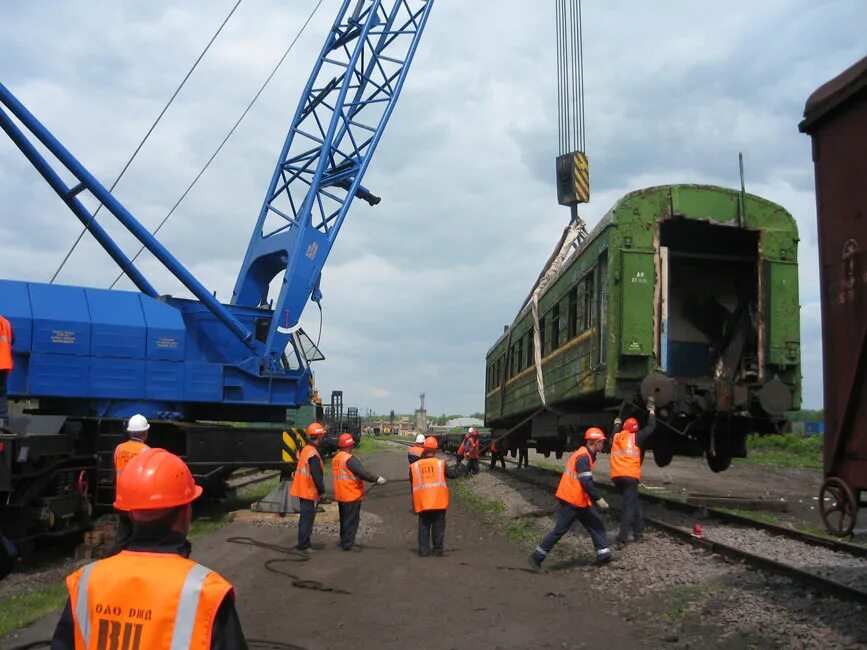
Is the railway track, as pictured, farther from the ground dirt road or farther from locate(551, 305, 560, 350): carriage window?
locate(551, 305, 560, 350): carriage window

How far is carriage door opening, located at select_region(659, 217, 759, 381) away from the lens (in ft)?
34.5

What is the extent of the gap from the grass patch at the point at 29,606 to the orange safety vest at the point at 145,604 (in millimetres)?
4314

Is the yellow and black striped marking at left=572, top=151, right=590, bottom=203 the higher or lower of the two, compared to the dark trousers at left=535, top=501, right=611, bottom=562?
higher

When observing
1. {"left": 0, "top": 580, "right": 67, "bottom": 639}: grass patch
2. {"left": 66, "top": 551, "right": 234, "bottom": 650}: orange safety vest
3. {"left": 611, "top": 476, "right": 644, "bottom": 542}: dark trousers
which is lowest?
{"left": 0, "top": 580, "right": 67, "bottom": 639}: grass patch

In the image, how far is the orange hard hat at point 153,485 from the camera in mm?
2264

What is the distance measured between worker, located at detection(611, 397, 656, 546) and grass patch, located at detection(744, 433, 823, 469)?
67.4 feet

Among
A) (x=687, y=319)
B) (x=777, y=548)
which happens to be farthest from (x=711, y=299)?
(x=777, y=548)

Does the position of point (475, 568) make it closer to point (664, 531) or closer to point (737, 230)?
point (664, 531)

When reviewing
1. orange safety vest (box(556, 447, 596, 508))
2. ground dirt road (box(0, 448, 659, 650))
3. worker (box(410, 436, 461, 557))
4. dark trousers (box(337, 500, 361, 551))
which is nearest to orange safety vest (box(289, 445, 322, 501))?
dark trousers (box(337, 500, 361, 551))

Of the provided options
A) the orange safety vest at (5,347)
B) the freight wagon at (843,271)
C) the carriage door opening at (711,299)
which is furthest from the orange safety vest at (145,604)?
the carriage door opening at (711,299)

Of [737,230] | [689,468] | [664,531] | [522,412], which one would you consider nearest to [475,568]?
A: [664,531]

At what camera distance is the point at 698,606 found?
6293 mm

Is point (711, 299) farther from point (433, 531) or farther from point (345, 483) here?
point (345, 483)

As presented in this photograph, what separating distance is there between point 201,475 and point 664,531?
6270mm
